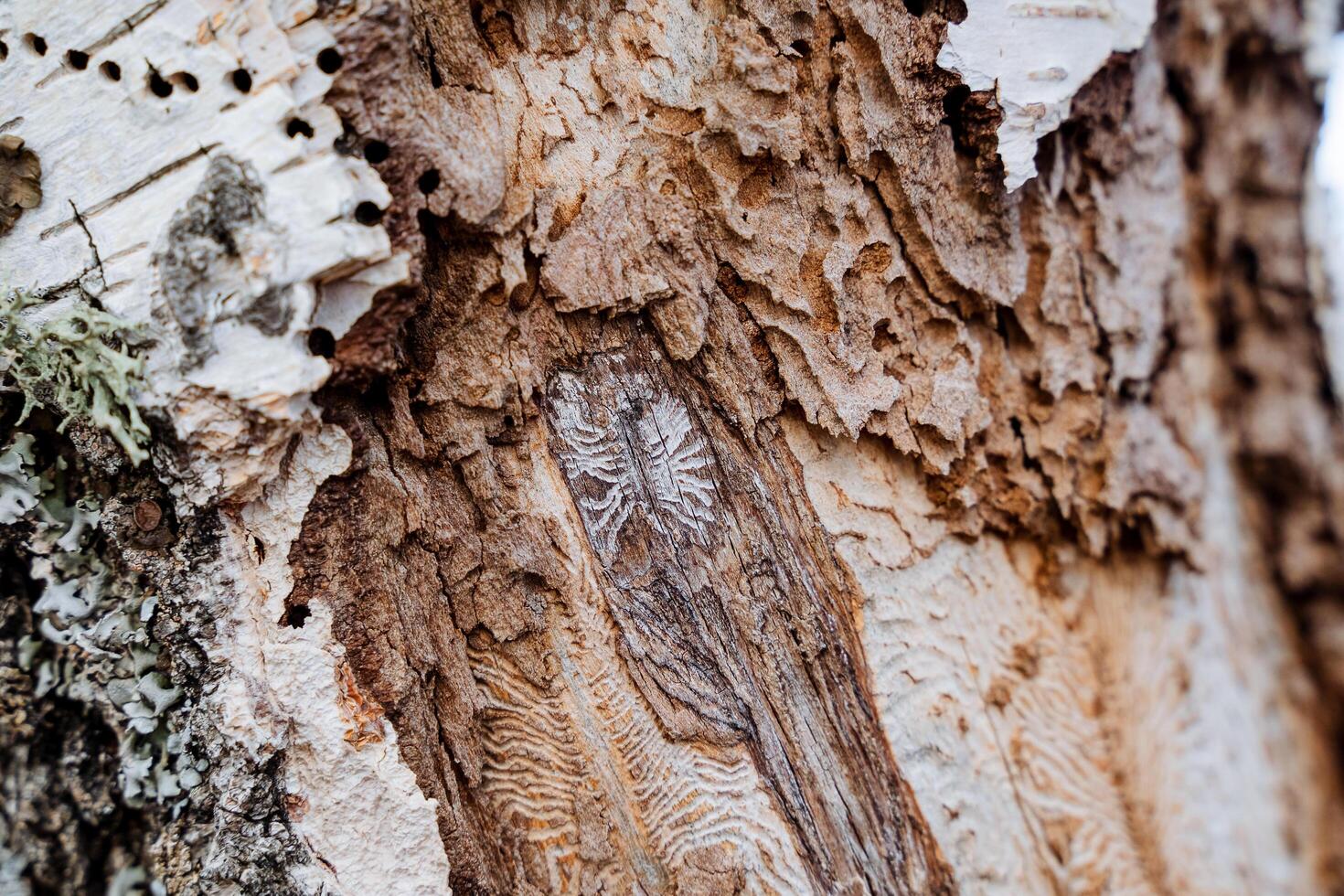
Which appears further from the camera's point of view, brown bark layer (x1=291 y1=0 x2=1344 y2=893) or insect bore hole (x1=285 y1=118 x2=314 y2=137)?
brown bark layer (x1=291 y1=0 x2=1344 y2=893)

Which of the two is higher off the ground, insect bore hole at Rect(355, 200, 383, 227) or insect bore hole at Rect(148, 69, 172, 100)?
insect bore hole at Rect(148, 69, 172, 100)

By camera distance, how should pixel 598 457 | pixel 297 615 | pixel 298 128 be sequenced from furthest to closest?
1. pixel 598 457
2. pixel 297 615
3. pixel 298 128

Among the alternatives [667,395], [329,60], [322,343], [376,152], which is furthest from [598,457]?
[329,60]

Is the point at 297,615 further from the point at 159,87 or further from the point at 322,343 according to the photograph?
the point at 159,87

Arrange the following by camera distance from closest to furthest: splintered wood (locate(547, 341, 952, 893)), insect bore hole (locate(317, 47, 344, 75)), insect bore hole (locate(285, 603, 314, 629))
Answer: insect bore hole (locate(317, 47, 344, 75)) < insect bore hole (locate(285, 603, 314, 629)) < splintered wood (locate(547, 341, 952, 893))

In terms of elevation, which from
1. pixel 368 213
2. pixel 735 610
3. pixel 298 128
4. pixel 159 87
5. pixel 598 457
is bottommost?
pixel 735 610

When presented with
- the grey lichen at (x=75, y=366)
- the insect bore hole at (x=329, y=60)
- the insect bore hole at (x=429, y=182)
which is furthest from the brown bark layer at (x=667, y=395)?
the grey lichen at (x=75, y=366)

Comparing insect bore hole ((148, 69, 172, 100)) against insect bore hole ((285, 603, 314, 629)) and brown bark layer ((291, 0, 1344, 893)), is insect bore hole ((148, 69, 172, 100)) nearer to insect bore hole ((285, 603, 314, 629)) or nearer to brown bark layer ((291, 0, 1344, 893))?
brown bark layer ((291, 0, 1344, 893))

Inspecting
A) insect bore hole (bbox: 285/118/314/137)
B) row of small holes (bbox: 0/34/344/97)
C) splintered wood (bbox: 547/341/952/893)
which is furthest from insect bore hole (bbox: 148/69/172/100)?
splintered wood (bbox: 547/341/952/893)
